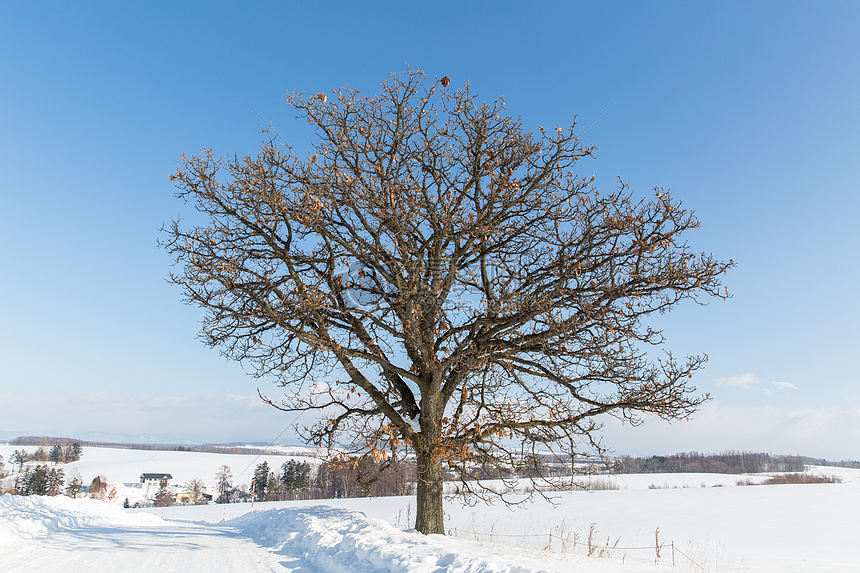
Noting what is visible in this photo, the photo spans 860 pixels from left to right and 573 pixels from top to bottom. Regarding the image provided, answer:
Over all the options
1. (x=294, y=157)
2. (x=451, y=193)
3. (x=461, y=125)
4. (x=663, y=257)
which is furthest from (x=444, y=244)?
(x=663, y=257)

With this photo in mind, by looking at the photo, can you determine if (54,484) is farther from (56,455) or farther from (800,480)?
(800,480)

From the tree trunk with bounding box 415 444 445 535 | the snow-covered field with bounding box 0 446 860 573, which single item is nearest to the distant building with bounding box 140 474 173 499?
the snow-covered field with bounding box 0 446 860 573

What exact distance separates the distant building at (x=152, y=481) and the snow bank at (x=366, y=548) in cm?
8978

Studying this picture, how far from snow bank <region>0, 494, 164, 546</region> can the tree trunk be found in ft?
25.4

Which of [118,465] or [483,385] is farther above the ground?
[483,385]

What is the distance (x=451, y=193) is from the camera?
9.29m

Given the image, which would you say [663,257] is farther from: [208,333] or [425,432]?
[208,333]

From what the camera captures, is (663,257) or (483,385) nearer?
(663,257)

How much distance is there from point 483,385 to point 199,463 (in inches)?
5045

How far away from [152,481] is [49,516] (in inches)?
3696

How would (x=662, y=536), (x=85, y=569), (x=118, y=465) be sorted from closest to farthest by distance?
(x=85, y=569) < (x=662, y=536) < (x=118, y=465)

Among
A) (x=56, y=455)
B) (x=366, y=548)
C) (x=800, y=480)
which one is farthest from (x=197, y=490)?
(x=800, y=480)

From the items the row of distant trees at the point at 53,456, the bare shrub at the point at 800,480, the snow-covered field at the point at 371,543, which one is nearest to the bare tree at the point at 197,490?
the row of distant trees at the point at 53,456

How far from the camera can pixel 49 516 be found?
12188 millimetres
